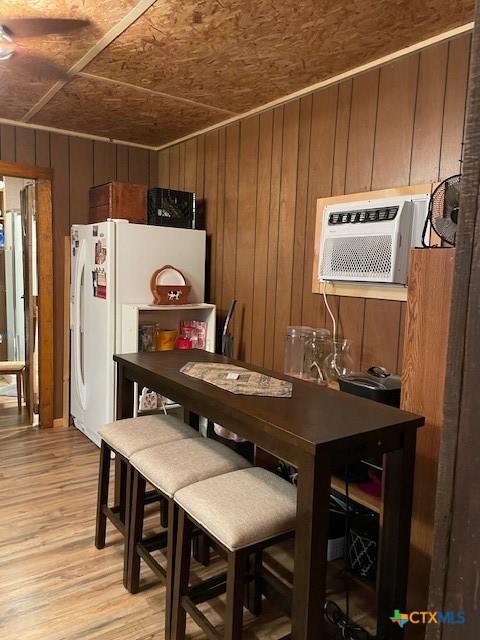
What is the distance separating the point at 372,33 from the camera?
2.06 m

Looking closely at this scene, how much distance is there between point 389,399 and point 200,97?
2.10 m

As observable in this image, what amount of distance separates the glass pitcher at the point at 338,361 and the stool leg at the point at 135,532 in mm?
1089

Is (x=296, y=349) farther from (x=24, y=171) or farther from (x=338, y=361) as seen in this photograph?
(x=24, y=171)

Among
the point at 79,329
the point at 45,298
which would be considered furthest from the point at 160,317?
the point at 45,298

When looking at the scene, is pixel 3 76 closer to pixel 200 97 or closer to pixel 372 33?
pixel 200 97

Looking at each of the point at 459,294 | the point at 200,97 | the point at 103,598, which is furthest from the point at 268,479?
the point at 200,97

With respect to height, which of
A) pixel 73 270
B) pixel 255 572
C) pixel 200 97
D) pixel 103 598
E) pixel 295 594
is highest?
pixel 200 97

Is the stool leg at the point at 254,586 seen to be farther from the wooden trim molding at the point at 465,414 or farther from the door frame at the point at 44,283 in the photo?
the door frame at the point at 44,283

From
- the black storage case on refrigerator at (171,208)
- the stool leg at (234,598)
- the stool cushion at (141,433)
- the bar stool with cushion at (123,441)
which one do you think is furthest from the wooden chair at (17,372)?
the stool leg at (234,598)

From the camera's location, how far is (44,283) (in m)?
3.88

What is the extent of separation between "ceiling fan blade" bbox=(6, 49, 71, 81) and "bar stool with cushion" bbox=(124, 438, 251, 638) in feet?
6.61

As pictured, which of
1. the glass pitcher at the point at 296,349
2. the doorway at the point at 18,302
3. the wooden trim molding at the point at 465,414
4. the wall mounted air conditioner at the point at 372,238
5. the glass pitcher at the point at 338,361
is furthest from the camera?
the doorway at the point at 18,302

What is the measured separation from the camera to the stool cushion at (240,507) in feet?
4.81

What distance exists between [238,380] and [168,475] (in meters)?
0.46
